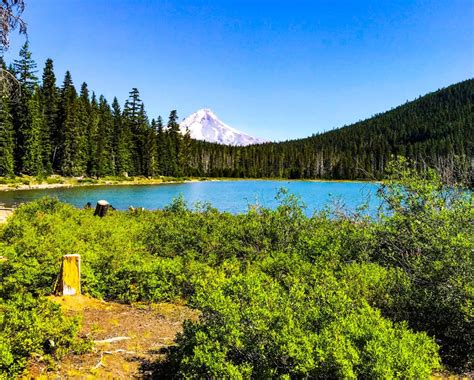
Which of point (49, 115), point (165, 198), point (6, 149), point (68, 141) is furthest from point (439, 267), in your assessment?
point (49, 115)

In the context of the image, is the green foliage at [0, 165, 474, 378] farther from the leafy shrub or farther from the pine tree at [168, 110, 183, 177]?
the pine tree at [168, 110, 183, 177]

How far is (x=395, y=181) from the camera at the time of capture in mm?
10258

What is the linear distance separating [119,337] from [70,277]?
2.18 m

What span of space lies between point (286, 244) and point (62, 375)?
774cm

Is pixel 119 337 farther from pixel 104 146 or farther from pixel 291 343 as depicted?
pixel 104 146

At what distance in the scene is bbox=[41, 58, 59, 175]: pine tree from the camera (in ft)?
191

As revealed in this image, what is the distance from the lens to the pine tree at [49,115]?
58250mm

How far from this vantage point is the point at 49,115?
64188 millimetres

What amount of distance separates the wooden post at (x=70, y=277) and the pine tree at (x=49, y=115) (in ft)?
178

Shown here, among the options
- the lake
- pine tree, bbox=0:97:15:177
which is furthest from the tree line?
the lake

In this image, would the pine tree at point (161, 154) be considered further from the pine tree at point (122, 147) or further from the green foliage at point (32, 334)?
the green foliage at point (32, 334)

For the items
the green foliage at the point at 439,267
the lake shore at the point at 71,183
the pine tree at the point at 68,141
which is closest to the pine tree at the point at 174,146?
the lake shore at the point at 71,183

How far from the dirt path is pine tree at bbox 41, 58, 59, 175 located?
55.0 meters

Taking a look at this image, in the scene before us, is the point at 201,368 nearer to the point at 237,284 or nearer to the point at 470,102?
the point at 237,284
